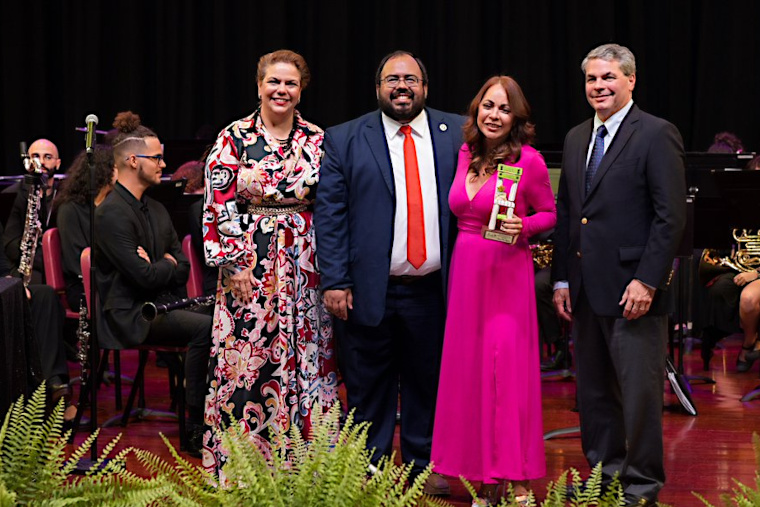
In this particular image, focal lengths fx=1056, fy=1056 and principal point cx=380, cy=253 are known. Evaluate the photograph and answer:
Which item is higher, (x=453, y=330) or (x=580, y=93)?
(x=580, y=93)

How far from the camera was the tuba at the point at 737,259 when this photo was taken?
20.3 feet

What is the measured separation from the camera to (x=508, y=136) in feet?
12.1

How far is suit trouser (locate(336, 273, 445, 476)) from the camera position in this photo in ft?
12.6

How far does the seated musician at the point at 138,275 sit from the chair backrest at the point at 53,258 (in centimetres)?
76

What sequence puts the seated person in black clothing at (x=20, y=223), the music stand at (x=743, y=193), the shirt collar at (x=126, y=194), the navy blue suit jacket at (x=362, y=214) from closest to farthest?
the navy blue suit jacket at (x=362, y=214) < the shirt collar at (x=126, y=194) < the music stand at (x=743, y=193) < the seated person in black clothing at (x=20, y=223)

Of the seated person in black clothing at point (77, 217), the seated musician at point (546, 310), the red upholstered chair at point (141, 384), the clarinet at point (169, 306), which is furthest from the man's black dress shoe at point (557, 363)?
the seated person in black clothing at point (77, 217)

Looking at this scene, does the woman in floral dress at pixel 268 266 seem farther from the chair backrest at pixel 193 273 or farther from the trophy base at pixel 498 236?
the chair backrest at pixel 193 273

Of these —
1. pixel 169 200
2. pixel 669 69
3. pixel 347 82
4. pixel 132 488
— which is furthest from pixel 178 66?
pixel 132 488

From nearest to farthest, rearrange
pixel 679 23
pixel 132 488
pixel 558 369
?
pixel 132 488
pixel 558 369
pixel 679 23

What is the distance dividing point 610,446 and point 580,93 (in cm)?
775

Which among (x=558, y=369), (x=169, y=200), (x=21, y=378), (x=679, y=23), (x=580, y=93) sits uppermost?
(x=679, y=23)

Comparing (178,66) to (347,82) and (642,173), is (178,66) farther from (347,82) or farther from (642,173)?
(642,173)

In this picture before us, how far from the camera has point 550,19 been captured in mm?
11070

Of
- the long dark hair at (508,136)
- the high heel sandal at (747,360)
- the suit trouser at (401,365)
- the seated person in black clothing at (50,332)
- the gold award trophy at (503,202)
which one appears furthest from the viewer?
the high heel sandal at (747,360)
